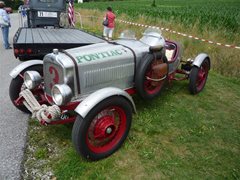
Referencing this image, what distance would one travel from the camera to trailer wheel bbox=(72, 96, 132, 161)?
2877 mm

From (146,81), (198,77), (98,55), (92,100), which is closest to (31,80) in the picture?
(98,55)

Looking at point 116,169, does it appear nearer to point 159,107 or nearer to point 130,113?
point 130,113

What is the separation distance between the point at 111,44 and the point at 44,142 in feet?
5.72

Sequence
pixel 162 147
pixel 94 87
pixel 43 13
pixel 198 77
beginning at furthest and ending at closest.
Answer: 1. pixel 43 13
2. pixel 198 77
3. pixel 162 147
4. pixel 94 87

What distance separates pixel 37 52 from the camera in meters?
5.02

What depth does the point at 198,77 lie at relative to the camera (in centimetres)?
525

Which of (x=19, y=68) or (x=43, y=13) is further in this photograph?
(x=43, y=13)

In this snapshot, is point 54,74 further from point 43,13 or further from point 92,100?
point 43,13

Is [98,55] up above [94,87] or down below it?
above

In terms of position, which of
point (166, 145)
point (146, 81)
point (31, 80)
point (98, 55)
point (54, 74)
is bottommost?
point (166, 145)

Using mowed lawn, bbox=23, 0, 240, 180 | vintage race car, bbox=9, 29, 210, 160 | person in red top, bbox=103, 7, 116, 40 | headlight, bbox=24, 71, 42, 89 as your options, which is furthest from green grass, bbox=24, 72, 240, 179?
person in red top, bbox=103, 7, 116, 40

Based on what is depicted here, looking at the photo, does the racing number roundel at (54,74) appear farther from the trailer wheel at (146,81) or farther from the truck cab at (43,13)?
the truck cab at (43,13)

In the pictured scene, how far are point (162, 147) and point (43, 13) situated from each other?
7.07m

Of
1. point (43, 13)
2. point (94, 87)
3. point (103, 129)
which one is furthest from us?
point (43, 13)
